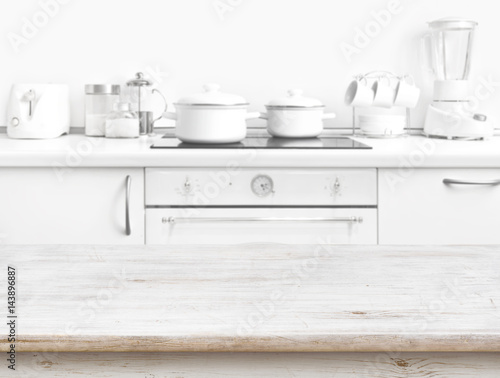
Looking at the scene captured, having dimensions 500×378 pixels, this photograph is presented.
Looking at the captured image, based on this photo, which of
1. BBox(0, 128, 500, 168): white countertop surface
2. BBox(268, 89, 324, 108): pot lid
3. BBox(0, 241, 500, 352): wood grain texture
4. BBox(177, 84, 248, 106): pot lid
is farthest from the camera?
BBox(268, 89, 324, 108): pot lid

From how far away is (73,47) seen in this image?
270 cm

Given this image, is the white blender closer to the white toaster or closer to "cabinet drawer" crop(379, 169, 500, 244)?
"cabinet drawer" crop(379, 169, 500, 244)

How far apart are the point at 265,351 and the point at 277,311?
7 cm

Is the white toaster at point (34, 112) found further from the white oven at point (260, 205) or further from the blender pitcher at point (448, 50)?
the blender pitcher at point (448, 50)

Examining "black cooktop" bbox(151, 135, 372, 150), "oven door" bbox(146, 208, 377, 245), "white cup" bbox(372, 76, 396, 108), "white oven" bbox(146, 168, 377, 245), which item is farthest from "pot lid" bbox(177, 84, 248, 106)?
"white cup" bbox(372, 76, 396, 108)

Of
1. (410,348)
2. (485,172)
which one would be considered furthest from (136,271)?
(485,172)

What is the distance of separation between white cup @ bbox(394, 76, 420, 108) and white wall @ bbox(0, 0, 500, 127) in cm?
22

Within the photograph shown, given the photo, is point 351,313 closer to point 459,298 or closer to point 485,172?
point 459,298

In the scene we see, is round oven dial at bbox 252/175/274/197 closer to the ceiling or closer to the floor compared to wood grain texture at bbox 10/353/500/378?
closer to the ceiling

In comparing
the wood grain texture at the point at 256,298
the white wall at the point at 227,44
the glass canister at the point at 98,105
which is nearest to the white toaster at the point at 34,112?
the glass canister at the point at 98,105

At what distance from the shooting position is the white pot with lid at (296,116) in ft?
7.76

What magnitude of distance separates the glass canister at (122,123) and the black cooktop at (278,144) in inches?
4.5

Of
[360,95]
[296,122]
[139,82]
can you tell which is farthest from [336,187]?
[139,82]

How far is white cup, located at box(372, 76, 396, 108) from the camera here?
2525 millimetres
